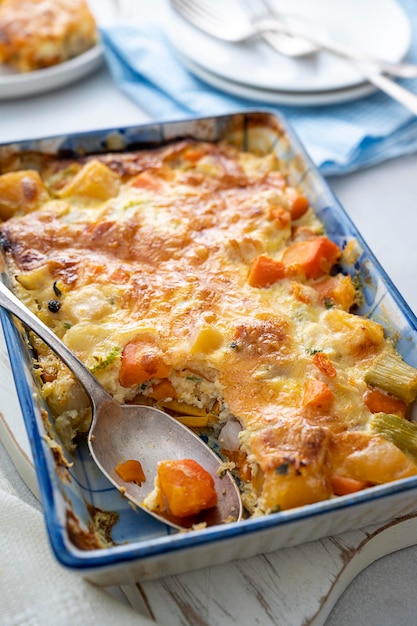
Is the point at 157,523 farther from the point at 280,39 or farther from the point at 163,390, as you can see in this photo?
the point at 280,39

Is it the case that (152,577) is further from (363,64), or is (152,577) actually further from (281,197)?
(363,64)

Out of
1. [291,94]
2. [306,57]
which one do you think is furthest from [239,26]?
[291,94]

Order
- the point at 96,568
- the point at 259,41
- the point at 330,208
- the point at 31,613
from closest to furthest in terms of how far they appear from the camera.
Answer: the point at 96,568 < the point at 31,613 < the point at 330,208 < the point at 259,41

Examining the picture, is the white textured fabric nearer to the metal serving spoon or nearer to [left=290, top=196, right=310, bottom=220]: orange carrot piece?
the metal serving spoon

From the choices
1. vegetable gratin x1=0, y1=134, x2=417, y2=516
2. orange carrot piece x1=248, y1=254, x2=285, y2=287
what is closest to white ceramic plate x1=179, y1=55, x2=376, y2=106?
vegetable gratin x1=0, y1=134, x2=417, y2=516

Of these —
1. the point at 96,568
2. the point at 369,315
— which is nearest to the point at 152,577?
the point at 96,568

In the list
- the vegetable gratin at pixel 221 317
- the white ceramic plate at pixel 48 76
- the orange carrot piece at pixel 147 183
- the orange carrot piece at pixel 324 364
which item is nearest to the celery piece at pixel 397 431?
the vegetable gratin at pixel 221 317
